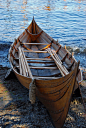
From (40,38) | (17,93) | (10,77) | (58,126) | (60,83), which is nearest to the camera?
(60,83)

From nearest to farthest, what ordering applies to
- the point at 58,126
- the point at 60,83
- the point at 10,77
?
the point at 60,83, the point at 58,126, the point at 10,77

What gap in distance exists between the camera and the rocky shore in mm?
5045

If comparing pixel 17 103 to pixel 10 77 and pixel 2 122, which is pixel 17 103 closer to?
pixel 2 122

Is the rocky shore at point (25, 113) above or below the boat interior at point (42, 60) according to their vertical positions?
below

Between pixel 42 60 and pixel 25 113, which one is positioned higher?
pixel 42 60

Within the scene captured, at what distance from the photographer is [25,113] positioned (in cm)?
546

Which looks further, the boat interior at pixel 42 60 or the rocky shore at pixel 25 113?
the boat interior at pixel 42 60

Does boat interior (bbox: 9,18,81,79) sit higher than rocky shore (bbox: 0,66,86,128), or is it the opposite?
boat interior (bbox: 9,18,81,79)

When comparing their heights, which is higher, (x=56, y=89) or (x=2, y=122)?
(x=56, y=89)

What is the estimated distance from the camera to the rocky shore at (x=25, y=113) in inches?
199

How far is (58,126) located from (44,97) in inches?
44.9

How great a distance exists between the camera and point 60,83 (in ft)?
14.6

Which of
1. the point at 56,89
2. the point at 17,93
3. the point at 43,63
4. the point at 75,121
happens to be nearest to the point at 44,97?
the point at 56,89

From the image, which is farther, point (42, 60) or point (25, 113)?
point (42, 60)
